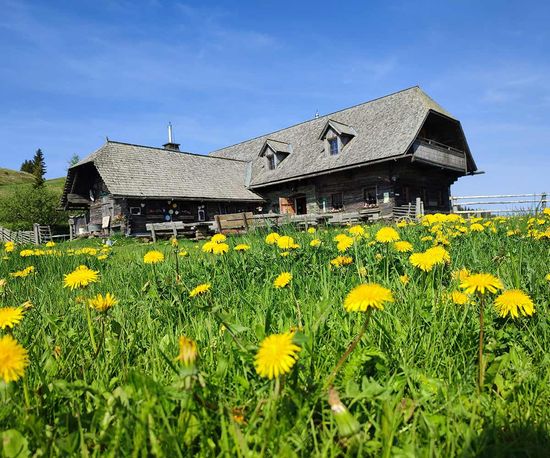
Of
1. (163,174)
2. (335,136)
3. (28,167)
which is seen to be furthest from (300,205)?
(28,167)

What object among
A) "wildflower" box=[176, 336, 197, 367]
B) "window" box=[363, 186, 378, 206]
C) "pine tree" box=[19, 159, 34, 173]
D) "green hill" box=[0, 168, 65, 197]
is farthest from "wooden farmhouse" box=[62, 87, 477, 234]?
"pine tree" box=[19, 159, 34, 173]

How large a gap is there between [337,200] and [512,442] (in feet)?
73.3

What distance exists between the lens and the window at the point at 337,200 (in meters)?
22.7

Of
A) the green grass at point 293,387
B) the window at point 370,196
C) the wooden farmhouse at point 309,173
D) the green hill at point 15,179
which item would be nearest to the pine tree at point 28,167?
the green hill at point 15,179

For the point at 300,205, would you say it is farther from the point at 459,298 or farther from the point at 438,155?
the point at 459,298

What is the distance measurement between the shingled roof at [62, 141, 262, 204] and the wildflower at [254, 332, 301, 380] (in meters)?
20.7

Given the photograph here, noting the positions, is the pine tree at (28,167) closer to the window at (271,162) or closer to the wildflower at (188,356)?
the window at (271,162)

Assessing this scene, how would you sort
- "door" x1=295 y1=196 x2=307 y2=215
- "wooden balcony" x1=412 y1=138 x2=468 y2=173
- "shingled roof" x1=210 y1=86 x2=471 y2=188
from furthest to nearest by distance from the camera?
1. "door" x1=295 y1=196 x2=307 y2=215
2. "shingled roof" x1=210 y1=86 x2=471 y2=188
3. "wooden balcony" x1=412 y1=138 x2=468 y2=173

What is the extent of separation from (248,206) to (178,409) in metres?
25.8

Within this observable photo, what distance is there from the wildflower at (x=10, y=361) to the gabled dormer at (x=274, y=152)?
2576cm

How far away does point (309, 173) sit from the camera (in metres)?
22.6

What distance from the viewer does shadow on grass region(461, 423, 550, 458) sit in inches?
38.3

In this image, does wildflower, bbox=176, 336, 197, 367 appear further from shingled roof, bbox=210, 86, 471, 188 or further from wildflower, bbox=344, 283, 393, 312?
shingled roof, bbox=210, 86, 471, 188

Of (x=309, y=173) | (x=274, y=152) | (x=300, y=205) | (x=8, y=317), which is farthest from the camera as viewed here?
(x=274, y=152)
